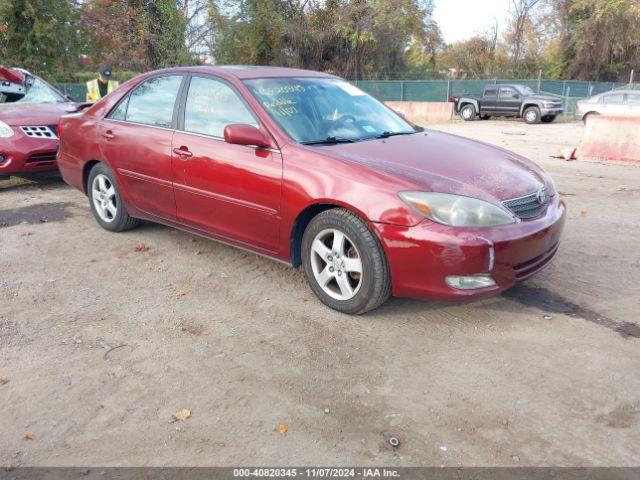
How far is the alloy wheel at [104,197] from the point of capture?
5559 millimetres

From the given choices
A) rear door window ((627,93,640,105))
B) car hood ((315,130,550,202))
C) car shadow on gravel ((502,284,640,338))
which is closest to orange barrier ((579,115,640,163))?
car hood ((315,130,550,202))

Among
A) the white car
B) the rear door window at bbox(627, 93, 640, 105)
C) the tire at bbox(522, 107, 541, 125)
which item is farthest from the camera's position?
the tire at bbox(522, 107, 541, 125)

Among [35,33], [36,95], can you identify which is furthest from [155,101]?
[35,33]

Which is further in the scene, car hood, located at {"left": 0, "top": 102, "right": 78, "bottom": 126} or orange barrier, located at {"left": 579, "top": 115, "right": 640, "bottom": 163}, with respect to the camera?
orange barrier, located at {"left": 579, "top": 115, "right": 640, "bottom": 163}

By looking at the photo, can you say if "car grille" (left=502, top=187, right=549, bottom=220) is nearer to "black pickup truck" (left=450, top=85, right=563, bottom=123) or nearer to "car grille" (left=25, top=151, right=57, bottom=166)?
"car grille" (left=25, top=151, right=57, bottom=166)

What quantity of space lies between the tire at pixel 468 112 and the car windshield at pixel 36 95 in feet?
65.6

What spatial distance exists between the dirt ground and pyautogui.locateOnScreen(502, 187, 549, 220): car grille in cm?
69

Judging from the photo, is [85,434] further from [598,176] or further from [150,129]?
[598,176]

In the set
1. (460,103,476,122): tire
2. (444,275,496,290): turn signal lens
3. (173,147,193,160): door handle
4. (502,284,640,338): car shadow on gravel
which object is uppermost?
(173,147,193,160): door handle

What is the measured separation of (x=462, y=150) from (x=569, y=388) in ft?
6.51

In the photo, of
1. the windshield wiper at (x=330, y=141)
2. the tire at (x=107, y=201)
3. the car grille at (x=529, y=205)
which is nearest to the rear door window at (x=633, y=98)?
the car grille at (x=529, y=205)

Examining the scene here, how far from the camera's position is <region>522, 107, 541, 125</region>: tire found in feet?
73.9

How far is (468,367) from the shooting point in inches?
127

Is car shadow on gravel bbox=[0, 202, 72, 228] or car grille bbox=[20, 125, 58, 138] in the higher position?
car grille bbox=[20, 125, 58, 138]
